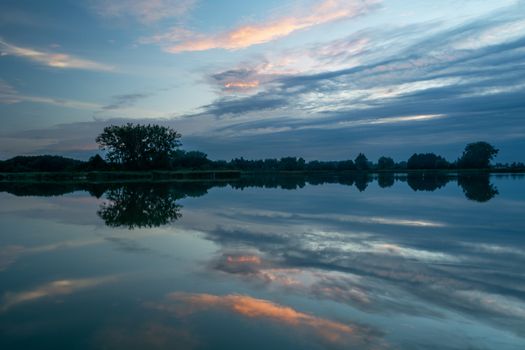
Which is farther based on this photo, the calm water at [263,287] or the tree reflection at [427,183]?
the tree reflection at [427,183]

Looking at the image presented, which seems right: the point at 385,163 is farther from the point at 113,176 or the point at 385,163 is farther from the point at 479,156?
the point at 113,176

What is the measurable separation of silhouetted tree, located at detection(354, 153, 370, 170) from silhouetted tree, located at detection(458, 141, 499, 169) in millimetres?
28513

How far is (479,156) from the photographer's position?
10981 centimetres

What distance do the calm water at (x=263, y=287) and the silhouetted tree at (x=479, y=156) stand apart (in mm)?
108868

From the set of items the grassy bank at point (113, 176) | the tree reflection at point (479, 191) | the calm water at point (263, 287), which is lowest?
the calm water at point (263, 287)

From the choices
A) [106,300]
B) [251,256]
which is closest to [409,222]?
[251,256]

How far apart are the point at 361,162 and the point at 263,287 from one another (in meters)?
127

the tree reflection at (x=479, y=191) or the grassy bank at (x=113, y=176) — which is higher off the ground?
the grassy bank at (x=113, y=176)

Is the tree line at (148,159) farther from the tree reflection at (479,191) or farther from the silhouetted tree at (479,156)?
the tree reflection at (479,191)

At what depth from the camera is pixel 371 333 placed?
5.11 m

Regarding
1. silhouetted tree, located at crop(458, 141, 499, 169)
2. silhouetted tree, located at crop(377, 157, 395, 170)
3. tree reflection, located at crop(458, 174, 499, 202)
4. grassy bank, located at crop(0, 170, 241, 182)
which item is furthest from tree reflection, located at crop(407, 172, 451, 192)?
silhouetted tree, located at crop(377, 157, 395, 170)

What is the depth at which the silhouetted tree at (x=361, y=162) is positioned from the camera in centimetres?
12800

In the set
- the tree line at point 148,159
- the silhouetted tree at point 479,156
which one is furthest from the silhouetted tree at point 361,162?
the silhouetted tree at point 479,156

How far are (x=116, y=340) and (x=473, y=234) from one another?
11.4 meters
